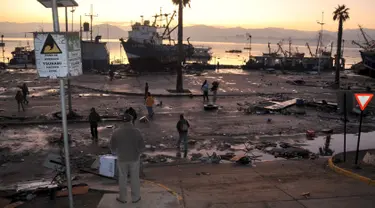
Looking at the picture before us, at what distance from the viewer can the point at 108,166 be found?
8695 millimetres

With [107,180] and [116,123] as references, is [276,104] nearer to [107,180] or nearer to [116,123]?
[116,123]

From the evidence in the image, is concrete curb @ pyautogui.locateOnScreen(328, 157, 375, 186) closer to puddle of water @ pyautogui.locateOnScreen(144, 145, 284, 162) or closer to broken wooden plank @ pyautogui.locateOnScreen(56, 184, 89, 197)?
puddle of water @ pyautogui.locateOnScreen(144, 145, 284, 162)

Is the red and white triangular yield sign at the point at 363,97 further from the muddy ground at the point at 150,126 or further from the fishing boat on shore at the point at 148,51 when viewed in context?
the fishing boat on shore at the point at 148,51

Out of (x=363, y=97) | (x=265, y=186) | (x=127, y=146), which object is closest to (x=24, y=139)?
(x=127, y=146)

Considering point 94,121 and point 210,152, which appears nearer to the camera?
point 210,152

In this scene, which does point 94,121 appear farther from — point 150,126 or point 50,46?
point 50,46

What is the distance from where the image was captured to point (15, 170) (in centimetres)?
1061

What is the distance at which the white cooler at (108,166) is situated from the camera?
8609mm

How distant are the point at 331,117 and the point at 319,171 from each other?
10841 mm

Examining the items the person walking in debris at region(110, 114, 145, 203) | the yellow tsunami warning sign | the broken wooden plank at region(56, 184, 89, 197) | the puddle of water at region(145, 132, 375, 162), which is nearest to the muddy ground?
the puddle of water at region(145, 132, 375, 162)

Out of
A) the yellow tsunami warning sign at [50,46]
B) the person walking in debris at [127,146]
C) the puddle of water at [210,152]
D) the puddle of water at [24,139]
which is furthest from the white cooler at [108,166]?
the puddle of water at [24,139]

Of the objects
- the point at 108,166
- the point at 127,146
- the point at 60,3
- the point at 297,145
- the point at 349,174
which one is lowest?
the point at 297,145

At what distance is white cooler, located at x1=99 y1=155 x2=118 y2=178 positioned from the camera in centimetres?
861

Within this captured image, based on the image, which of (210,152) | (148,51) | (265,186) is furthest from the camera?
(148,51)
